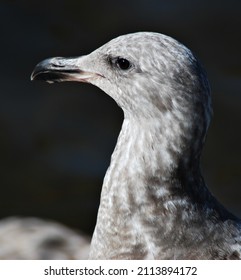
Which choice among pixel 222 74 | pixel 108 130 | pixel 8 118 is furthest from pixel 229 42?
pixel 8 118

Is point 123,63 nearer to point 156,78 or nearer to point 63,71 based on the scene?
point 156,78

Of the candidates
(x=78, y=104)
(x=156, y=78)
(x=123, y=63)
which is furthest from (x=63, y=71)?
(x=78, y=104)

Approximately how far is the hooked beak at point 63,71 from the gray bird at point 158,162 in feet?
0.24

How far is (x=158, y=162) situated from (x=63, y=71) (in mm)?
589

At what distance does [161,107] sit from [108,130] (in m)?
2.69

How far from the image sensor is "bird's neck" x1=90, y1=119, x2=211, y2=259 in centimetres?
345

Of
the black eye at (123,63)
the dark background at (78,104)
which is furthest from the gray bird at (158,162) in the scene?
the dark background at (78,104)

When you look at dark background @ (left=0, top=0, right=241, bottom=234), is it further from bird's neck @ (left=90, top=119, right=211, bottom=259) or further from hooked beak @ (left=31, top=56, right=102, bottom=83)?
bird's neck @ (left=90, top=119, right=211, bottom=259)

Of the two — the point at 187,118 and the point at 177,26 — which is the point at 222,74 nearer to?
the point at 177,26

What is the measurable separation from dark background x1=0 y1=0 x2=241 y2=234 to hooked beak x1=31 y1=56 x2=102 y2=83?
1817 mm

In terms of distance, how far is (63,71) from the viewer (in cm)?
380

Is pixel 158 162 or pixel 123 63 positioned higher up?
pixel 123 63

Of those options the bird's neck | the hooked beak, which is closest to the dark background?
the hooked beak

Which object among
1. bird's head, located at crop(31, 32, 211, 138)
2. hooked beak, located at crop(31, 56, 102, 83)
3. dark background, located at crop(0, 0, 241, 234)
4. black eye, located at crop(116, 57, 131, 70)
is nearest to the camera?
bird's head, located at crop(31, 32, 211, 138)
